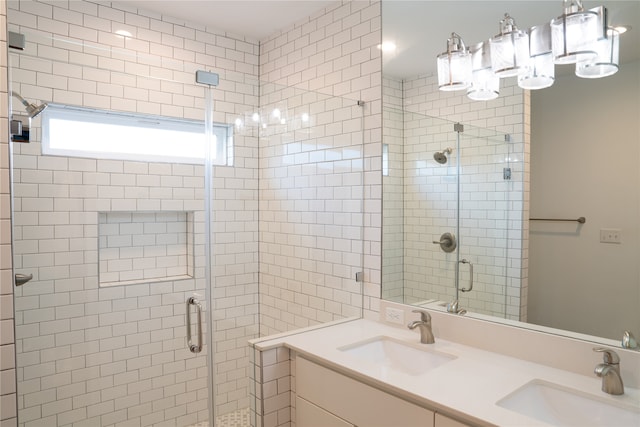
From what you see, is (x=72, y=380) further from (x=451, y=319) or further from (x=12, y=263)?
(x=451, y=319)

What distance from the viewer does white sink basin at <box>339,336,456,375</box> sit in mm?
1957

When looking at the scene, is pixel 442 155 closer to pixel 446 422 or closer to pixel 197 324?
pixel 446 422

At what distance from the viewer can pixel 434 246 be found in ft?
7.45

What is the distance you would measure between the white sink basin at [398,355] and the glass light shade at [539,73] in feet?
3.98

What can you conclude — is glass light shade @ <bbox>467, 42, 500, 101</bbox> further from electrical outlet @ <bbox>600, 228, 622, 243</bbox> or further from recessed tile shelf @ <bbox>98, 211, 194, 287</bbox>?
recessed tile shelf @ <bbox>98, 211, 194, 287</bbox>

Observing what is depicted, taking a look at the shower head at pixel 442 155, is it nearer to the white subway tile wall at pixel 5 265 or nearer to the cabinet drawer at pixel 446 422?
the cabinet drawer at pixel 446 422

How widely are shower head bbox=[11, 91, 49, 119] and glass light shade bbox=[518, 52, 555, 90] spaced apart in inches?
79.5

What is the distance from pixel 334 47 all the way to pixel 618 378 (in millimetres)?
2252

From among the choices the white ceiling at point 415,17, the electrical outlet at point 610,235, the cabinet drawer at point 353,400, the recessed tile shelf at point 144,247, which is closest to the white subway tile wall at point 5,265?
the recessed tile shelf at point 144,247

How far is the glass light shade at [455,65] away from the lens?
6.62 feet

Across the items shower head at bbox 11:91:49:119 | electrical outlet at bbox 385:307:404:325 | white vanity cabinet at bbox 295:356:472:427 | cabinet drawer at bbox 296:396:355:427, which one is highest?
shower head at bbox 11:91:49:119

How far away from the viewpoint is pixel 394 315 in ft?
7.62

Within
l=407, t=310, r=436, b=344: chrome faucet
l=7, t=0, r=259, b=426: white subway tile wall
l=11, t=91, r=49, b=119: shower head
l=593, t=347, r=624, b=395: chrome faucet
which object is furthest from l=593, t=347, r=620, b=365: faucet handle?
l=11, t=91, r=49, b=119: shower head

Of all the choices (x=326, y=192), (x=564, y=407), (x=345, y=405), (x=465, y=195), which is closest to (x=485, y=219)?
(x=465, y=195)
